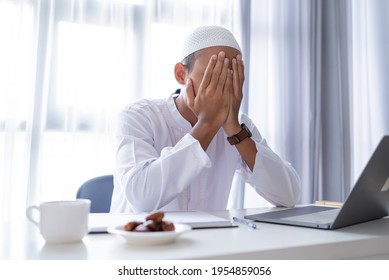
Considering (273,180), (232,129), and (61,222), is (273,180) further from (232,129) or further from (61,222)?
(61,222)

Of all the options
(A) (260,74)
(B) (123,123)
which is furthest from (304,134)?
(B) (123,123)

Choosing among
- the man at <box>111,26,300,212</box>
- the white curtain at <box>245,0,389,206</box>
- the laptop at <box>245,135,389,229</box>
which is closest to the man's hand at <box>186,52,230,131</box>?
the man at <box>111,26,300,212</box>

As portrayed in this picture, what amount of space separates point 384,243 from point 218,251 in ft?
1.17

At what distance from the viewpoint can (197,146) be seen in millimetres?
1062

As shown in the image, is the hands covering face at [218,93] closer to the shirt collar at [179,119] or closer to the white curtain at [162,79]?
the shirt collar at [179,119]

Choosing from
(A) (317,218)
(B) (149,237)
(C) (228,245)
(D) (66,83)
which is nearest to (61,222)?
(B) (149,237)

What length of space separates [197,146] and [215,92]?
0.91 ft

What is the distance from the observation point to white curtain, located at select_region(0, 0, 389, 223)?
78.1 inches

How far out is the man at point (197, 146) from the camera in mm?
1062

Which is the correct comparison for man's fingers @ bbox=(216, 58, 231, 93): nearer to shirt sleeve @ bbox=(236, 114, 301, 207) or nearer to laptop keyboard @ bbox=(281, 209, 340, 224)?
shirt sleeve @ bbox=(236, 114, 301, 207)

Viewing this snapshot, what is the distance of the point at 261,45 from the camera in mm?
2705

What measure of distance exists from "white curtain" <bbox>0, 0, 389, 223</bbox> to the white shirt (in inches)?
28.4
